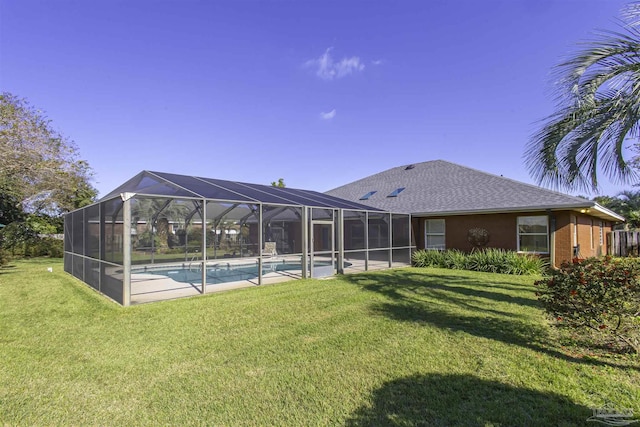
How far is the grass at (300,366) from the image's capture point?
296 centimetres

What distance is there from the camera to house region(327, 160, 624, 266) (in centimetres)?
1254

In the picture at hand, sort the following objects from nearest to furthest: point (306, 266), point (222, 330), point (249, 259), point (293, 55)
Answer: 1. point (222, 330)
2. point (249, 259)
3. point (306, 266)
4. point (293, 55)

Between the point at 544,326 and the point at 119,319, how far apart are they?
7705mm

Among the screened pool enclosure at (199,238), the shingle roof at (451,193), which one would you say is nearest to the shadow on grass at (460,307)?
the screened pool enclosure at (199,238)

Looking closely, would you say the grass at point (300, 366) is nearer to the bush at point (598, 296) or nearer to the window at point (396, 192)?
the bush at point (598, 296)

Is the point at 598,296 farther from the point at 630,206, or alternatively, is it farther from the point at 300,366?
the point at 630,206

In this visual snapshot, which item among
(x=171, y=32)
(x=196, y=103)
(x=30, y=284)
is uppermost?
(x=171, y=32)

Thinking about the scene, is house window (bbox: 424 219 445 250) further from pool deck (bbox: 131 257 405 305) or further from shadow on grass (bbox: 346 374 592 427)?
shadow on grass (bbox: 346 374 592 427)

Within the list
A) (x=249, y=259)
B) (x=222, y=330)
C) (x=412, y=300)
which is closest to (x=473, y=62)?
(x=412, y=300)

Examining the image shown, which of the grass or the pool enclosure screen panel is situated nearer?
the grass

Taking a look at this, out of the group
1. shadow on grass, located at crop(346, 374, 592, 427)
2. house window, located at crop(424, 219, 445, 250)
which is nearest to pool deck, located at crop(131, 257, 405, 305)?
house window, located at crop(424, 219, 445, 250)

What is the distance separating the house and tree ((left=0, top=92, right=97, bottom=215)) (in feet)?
55.7

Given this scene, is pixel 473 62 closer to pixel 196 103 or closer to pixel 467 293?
pixel 467 293

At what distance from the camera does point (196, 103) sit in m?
13.5
